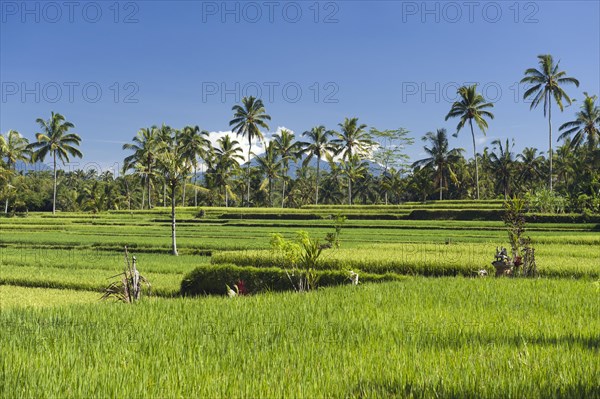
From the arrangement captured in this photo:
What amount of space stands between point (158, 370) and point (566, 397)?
3.00 m

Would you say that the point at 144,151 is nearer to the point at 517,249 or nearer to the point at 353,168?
the point at 353,168

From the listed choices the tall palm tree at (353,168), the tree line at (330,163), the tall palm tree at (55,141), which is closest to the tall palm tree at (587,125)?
the tree line at (330,163)

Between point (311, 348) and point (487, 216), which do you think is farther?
point (487, 216)

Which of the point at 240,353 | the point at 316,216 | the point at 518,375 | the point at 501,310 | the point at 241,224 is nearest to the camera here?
the point at 518,375

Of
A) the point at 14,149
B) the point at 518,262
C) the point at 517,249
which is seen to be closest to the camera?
the point at 518,262

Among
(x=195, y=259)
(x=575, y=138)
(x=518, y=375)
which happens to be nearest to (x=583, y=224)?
(x=575, y=138)

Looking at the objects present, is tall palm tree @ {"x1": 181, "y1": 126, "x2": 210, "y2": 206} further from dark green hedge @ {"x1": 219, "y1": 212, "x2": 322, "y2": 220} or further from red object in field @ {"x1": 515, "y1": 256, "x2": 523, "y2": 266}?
red object in field @ {"x1": 515, "y1": 256, "x2": 523, "y2": 266}

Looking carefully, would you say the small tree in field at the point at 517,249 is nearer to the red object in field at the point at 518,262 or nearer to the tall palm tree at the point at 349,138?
the red object in field at the point at 518,262

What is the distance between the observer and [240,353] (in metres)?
4.45

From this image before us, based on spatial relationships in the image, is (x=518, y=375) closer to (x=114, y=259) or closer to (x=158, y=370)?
(x=158, y=370)

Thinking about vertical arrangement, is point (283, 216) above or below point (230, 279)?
above

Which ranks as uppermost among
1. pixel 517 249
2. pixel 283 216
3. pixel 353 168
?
pixel 353 168

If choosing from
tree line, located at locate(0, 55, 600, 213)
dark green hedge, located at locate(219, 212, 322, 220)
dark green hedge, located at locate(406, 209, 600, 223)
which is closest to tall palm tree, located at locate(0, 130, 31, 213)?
tree line, located at locate(0, 55, 600, 213)

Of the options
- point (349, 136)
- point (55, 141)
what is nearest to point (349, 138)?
point (349, 136)
